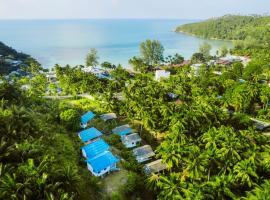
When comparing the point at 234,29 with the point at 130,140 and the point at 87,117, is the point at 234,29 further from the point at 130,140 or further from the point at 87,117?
the point at 130,140

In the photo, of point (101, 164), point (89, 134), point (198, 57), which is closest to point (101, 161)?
point (101, 164)

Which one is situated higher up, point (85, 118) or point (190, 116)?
point (190, 116)

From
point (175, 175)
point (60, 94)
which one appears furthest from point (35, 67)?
point (175, 175)

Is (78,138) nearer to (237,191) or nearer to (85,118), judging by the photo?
(85,118)

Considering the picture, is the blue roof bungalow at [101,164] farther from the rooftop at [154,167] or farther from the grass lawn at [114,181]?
the rooftop at [154,167]

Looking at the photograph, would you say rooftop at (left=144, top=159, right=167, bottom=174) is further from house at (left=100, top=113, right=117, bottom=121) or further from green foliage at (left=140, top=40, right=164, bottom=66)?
green foliage at (left=140, top=40, right=164, bottom=66)

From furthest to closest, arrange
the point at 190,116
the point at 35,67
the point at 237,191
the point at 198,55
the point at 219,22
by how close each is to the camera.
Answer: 1. the point at 219,22
2. the point at 198,55
3. the point at 35,67
4. the point at 190,116
5. the point at 237,191
